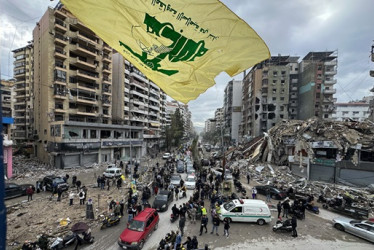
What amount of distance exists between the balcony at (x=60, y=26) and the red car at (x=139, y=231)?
1335 inches

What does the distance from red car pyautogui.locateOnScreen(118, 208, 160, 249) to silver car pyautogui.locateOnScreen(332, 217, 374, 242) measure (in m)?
11.9

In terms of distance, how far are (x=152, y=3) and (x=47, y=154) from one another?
115 ft

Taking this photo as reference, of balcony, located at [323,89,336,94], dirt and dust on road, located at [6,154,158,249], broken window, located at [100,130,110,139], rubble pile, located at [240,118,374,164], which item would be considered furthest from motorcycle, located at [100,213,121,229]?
balcony, located at [323,89,336,94]

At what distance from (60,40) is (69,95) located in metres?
9.12

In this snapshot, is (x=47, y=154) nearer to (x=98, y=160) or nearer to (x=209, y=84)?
(x=98, y=160)

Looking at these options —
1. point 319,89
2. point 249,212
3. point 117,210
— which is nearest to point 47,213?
point 117,210

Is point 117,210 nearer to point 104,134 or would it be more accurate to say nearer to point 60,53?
point 104,134

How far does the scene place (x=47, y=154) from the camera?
94.2ft

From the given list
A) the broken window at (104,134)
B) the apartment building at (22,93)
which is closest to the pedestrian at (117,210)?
the broken window at (104,134)

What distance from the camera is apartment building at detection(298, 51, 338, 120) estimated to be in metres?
49.7

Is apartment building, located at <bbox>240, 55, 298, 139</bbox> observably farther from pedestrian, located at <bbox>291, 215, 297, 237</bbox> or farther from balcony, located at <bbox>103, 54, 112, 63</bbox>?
pedestrian, located at <bbox>291, 215, 297, 237</bbox>

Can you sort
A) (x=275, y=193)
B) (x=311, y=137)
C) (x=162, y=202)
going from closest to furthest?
(x=162, y=202) → (x=275, y=193) → (x=311, y=137)

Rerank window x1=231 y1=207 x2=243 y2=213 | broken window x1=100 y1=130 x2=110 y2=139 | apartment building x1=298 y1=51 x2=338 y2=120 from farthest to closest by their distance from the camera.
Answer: apartment building x1=298 y1=51 x2=338 y2=120 < broken window x1=100 y1=130 x2=110 y2=139 < window x1=231 y1=207 x2=243 y2=213

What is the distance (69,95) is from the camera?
29719 mm
